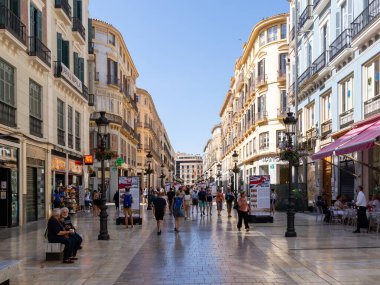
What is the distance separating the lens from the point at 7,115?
703 inches

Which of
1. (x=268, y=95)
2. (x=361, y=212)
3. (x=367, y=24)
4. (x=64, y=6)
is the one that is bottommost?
(x=361, y=212)

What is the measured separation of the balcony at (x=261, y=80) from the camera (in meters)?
44.7

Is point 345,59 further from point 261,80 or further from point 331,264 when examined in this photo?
point 261,80

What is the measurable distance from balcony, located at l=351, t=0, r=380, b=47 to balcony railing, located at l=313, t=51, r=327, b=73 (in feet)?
16.2

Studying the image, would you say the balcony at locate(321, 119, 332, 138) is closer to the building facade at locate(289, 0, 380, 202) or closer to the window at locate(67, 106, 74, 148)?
the building facade at locate(289, 0, 380, 202)

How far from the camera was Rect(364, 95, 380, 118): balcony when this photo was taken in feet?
60.5

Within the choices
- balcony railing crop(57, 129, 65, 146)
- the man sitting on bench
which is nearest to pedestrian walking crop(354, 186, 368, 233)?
the man sitting on bench

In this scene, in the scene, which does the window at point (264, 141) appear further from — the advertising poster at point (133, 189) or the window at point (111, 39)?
the advertising poster at point (133, 189)

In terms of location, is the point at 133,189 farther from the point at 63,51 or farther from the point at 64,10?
the point at 64,10

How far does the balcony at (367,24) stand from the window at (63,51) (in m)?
14.9

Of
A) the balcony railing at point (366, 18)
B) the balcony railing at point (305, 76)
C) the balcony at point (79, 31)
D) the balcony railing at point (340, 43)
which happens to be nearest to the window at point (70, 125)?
the balcony at point (79, 31)

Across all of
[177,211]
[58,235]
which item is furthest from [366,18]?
[58,235]

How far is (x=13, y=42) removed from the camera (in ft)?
58.7

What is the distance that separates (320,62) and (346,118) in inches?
214
